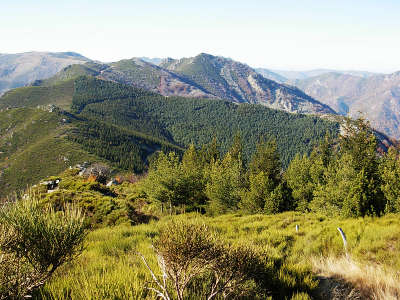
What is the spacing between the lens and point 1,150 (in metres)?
131

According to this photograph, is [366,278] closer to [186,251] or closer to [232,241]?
[232,241]

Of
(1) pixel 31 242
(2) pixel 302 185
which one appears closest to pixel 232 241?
(1) pixel 31 242

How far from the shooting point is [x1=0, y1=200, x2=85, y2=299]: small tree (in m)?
2.77

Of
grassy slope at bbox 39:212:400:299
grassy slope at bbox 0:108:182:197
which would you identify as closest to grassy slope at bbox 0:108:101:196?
grassy slope at bbox 0:108:182:197

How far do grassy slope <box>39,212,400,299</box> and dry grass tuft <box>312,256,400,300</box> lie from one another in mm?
479

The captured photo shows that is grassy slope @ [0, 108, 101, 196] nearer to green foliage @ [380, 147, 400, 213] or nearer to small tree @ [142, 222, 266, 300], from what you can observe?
green foliage @ [380, 147, 400, 213]

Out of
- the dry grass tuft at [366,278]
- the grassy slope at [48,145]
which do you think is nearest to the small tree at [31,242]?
the dry grass tuft at [366,278]

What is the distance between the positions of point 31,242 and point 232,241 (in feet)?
11.2

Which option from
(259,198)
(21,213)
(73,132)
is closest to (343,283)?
(21,213)

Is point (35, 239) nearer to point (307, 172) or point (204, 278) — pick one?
point (204, 278)

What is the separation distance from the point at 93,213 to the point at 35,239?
1503 cm

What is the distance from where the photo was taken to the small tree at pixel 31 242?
277 centimetres

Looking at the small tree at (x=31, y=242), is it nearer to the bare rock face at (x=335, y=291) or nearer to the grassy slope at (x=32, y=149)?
the bare rock face at (x=335, y=291)

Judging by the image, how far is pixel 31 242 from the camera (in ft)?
10.2
